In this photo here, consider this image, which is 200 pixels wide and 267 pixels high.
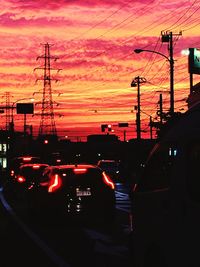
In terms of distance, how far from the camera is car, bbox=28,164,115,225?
1798 centimetres

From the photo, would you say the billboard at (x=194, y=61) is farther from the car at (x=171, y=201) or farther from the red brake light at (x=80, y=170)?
the car at (x=171, y=201)

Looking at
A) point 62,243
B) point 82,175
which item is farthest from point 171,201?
point 82,175

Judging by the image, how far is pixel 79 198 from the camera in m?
18.0

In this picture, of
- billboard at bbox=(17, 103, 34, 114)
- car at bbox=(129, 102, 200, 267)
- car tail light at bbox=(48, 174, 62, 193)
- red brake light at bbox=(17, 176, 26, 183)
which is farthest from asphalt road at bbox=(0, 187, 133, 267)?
billboard at bbox=(17, 103, 34, 114)

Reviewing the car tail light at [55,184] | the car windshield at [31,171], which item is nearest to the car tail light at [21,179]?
the car windshield at [31,171]

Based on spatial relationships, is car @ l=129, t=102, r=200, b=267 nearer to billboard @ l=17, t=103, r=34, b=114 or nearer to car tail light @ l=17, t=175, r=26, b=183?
car tail light @ l=17, t=175, r=26, b=183

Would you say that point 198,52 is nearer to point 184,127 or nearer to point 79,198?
point 79,198

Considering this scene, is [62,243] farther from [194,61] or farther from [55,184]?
[194,61]

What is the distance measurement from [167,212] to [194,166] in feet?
2.23

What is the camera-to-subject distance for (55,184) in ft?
59.8

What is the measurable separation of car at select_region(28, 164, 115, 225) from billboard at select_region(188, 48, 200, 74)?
Result: 119 ft

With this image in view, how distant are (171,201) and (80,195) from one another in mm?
11416

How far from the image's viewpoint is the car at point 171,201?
624 cm

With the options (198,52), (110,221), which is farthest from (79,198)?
(198,52)
